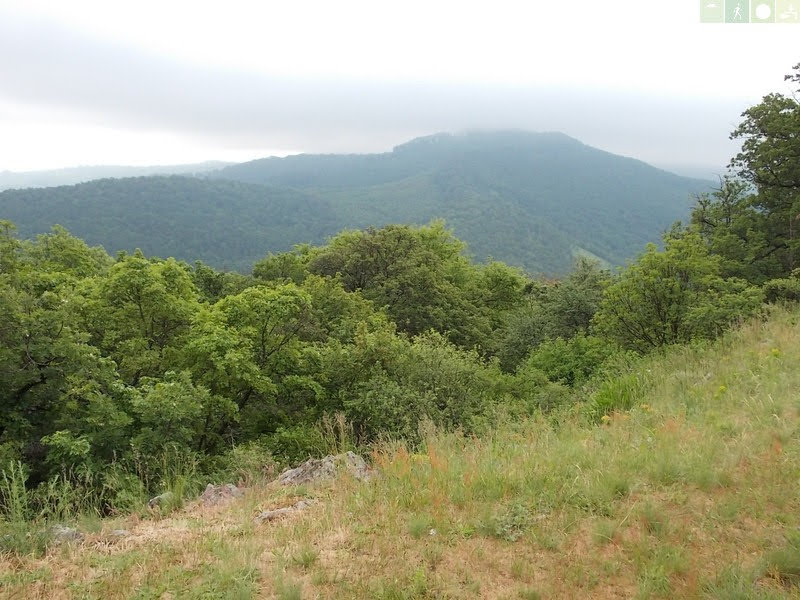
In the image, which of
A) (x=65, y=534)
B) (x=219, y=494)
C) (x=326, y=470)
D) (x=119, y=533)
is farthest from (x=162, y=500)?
(x=326, y=470)

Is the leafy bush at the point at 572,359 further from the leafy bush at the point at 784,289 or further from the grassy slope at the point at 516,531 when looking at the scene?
the grassy slope at the point at 516,531

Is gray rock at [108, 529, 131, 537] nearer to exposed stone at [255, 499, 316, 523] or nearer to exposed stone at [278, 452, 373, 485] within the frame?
exposed stone at [255, 499, 316, 523]

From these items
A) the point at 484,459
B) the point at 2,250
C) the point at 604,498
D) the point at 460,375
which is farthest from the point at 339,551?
the point at 2,250

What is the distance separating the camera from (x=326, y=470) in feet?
18.6

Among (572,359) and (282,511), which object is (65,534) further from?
(572,359)

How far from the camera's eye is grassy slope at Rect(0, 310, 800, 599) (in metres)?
3.29

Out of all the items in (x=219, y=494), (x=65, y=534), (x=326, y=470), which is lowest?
(x=219, y=494)

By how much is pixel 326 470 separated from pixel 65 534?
252 cm

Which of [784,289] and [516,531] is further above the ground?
[516,531]

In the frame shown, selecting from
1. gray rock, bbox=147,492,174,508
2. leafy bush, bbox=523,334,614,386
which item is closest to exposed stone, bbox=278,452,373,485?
gray rock, bbox=147,492,174,508

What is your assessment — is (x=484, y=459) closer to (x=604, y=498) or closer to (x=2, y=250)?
(x=604, y=498)

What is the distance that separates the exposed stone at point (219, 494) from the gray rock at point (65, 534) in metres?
1.28

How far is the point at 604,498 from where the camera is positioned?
407 cm

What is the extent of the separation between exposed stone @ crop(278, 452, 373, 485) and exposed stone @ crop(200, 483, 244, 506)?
0.53m
